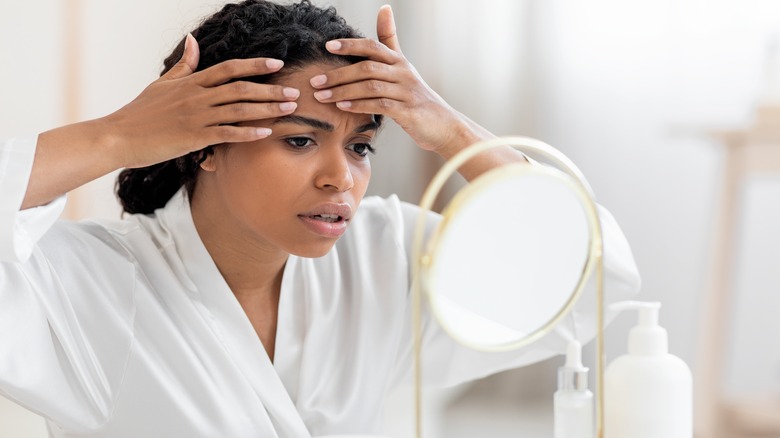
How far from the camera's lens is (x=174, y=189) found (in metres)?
1.26

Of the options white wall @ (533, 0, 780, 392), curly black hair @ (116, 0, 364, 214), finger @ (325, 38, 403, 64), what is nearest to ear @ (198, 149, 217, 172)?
curly black hair @ (116, 0, 364, 214)

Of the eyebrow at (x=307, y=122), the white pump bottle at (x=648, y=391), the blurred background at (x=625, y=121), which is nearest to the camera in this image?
the white pump bottle at (x=648, y=391)

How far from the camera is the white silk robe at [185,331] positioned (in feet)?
3.16

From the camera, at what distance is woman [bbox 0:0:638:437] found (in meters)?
0.97

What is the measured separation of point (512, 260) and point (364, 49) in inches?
14.8

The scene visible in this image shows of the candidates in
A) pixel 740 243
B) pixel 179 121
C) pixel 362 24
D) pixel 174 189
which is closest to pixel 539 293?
pixel 179 121

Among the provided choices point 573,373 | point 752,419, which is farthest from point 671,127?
point 573,373

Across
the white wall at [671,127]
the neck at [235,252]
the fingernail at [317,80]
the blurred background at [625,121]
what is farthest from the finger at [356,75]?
the white wall at [671,127]

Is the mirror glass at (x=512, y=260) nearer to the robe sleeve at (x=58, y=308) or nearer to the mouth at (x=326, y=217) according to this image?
the mouth at (x=326, y=217)

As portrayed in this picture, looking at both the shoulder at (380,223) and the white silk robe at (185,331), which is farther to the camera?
the shoulder at (380,223)

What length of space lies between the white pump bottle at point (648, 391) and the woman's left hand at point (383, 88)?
1.22 feet

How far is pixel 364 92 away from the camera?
1.00 m

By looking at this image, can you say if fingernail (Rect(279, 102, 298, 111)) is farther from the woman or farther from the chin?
the chin

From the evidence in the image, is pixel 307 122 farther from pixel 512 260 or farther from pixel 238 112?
pixel 512 260
